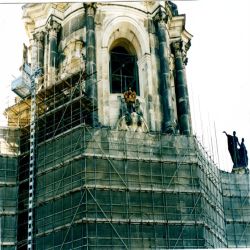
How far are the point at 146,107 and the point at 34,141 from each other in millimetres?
6042

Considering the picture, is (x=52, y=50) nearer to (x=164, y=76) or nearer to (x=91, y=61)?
(x=91, y=61)

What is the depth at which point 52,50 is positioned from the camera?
34531 mm

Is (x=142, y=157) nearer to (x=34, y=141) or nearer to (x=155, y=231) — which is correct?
(x=155, y=231)

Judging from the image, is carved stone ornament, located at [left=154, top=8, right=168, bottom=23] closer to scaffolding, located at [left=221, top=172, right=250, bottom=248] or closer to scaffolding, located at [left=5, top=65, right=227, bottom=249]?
scaffolding, located at [left=5, top=65, right=227, bottom=249]

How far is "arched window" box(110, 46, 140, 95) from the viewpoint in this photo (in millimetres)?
35250

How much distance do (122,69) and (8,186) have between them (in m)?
9.76

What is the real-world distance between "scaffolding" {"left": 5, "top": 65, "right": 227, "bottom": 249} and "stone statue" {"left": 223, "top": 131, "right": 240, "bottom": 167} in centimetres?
475

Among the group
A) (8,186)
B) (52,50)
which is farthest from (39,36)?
(8,186)

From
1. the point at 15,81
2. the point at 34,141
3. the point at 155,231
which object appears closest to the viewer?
the point at 155,231

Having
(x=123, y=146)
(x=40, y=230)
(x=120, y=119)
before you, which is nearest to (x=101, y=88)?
(x=120, y=119)

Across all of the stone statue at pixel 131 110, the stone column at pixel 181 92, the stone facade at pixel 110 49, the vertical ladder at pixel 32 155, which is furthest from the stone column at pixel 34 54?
the stone column at pixel 181 92

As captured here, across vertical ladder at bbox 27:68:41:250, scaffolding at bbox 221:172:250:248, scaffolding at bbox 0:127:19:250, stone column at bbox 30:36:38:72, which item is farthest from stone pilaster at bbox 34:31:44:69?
scaffolding at bbox 221:172:250:248

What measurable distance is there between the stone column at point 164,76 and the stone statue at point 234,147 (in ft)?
17.1

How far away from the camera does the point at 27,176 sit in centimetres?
3134
